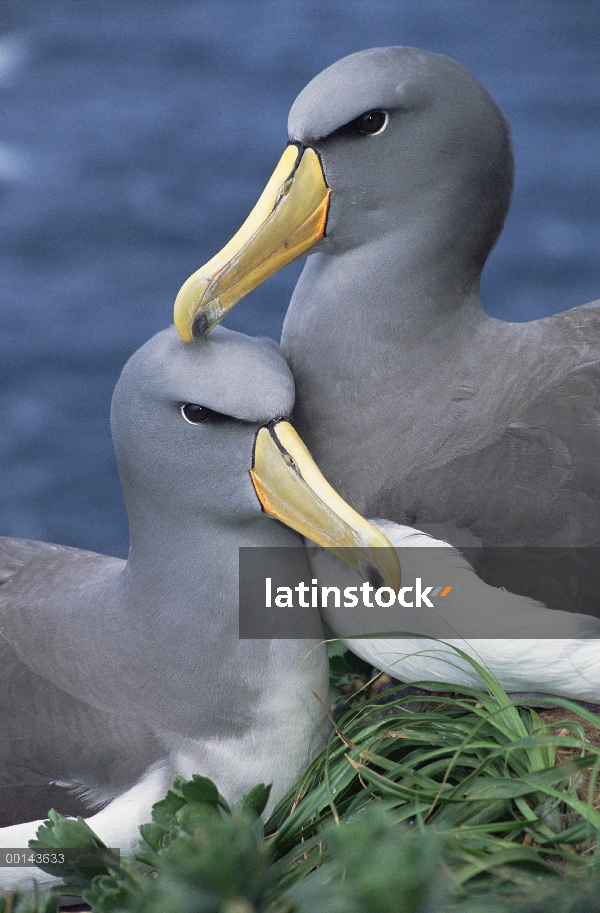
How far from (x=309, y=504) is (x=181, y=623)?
578 millimetres

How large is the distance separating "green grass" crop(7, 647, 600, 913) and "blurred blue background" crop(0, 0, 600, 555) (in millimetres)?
2878

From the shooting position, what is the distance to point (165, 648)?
133 inches

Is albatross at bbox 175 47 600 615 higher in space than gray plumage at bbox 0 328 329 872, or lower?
higher

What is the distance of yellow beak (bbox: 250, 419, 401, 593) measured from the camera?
9.97 feet

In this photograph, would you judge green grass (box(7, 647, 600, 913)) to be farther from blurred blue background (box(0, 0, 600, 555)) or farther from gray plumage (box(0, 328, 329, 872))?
blurred blue background (box(0, 0, 600, 555))

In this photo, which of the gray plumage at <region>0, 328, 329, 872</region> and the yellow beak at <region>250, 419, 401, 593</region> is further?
the gray plumage at <region>0, 328, 329, 872</region>

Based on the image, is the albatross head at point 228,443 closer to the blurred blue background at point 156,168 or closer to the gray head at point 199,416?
the gray head at point 199,416

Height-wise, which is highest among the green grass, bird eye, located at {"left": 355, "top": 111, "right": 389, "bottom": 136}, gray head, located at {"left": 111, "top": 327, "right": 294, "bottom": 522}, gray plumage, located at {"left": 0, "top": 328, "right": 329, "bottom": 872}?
bird eye, located at {"left": 355, "top": 111, "right": 389, "bottom": 136}

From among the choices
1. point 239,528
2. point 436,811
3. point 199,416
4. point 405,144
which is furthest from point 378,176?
point 436,811

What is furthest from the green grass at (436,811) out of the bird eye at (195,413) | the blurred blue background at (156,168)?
the blurred blue background at (156,168)

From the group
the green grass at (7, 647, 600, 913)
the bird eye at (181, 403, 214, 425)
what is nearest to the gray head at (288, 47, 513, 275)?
the bird eye at (181, 403, 214, 425)

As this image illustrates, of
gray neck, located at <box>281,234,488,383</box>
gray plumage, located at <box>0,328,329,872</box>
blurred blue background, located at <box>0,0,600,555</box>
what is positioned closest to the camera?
gray plumage, located at <box>0,328,329,872</box>

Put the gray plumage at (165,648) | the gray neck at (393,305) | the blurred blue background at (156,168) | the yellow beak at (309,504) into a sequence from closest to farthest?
the yellow beak at (309,504)
the gray plumage at (165,648)
the gray neck at (393,305)
the blurred blue background at (156,168)

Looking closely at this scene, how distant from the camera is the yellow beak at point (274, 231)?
3213mm
